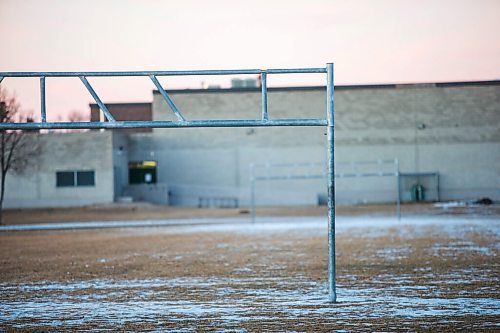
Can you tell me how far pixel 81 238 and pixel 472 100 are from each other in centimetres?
3781

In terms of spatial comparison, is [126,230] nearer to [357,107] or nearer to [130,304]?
[130,304]

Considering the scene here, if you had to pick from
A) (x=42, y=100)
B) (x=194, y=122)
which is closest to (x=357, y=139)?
(x=194, y=122)

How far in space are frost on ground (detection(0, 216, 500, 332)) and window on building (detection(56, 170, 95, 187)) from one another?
83.5 ft

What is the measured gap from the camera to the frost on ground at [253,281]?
44.4ft

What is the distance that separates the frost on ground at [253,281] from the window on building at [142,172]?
97.8ft

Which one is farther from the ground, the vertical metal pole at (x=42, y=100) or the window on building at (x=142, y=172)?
the vertical metal pole at (x=42, y=100)

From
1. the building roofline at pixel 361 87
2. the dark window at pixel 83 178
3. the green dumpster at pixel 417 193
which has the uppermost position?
the building roofline at pixel 361 87

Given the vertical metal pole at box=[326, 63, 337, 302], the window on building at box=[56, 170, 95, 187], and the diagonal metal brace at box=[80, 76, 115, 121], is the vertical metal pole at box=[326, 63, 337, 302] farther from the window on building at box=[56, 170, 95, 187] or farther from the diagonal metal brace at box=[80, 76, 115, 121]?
the window on building at box=[56, 170, 95, 187]

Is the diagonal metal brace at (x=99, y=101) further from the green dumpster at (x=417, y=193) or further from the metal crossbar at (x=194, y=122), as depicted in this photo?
the green dumpster at (x=417, y=193)

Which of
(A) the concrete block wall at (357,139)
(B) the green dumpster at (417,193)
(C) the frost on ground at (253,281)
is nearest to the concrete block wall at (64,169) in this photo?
(A) the concrete block wall at (357,139)

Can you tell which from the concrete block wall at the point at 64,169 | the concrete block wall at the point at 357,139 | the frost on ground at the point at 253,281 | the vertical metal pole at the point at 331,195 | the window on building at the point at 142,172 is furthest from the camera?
the window on building at the point at 142,172

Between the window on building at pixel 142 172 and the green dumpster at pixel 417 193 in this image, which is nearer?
the green dumpster at pixel 417 193

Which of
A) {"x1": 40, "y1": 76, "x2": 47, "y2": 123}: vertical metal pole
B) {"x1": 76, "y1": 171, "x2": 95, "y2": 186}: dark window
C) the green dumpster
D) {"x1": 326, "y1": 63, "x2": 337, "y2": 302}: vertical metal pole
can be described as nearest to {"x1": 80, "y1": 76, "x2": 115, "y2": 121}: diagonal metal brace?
{"x1": 40, "y1": 76, "x2": 47, "y2": 123}: vertical metal pole

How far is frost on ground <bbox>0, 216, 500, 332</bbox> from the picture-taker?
44.4 ft
